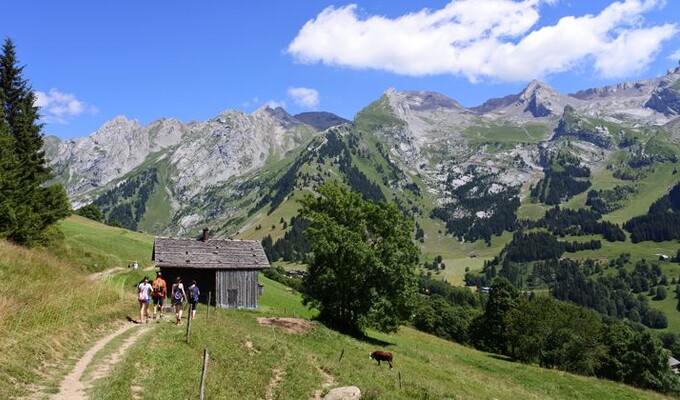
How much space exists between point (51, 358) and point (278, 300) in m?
65.7

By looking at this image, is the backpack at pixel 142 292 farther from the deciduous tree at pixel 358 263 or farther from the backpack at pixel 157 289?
the deciduous tree at pixel 358 263

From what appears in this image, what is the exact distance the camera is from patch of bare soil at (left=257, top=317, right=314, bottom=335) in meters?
43.4

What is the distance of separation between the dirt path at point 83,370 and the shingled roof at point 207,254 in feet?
109

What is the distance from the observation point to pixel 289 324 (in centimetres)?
4584

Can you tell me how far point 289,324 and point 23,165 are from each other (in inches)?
1320

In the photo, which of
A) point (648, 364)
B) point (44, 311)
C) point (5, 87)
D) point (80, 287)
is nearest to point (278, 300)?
point (5, 87)

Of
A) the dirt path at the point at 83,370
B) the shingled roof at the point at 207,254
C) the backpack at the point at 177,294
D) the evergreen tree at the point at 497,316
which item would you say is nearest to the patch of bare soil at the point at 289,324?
the backpack at the point at 177,294

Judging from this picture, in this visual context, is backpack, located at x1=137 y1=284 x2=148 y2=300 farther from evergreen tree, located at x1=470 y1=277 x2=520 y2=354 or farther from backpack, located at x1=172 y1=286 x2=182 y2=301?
evergreen tree, located at x1=470 y1=277 x2=520 y2=354

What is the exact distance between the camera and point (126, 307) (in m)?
33.5

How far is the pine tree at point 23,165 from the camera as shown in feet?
140

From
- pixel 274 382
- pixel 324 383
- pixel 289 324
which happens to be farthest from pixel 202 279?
pixel 274 382

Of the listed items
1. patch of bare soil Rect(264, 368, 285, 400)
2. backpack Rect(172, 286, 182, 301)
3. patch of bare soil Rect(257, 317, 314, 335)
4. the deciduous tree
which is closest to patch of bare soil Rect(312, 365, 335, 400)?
patch of bare soil Rect(264, 368, 285, 400)

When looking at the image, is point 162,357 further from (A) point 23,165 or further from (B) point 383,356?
(A) point 23,165

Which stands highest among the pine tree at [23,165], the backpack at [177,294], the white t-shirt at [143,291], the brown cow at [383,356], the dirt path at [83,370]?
the pine tree at [23,165]
